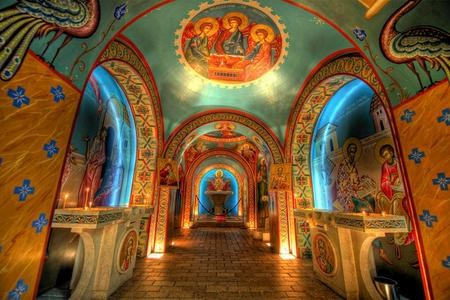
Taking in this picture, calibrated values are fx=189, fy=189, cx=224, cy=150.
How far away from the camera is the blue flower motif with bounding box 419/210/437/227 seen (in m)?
2.13

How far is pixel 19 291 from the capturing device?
1700 mm

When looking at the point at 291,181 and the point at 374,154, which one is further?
the point at 291,181

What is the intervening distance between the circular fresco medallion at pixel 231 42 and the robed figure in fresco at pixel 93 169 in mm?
2982

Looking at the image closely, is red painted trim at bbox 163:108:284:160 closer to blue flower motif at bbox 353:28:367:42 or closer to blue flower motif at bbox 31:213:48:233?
blue flower motif at bbox 353:28:367:42

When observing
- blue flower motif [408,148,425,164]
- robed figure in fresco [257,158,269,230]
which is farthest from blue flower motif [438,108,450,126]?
robed figure in fresco [257,158,269,230]

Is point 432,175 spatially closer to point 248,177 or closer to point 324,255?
point 324,255

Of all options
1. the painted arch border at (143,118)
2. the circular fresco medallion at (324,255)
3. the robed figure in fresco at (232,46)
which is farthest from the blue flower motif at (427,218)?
the painted arch border at (143,118)

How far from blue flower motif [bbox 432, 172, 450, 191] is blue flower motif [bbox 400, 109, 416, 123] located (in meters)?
0.71

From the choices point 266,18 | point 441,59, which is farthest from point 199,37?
point 441,59

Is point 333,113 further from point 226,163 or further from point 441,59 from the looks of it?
point 226,163

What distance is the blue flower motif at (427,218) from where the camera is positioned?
2.13m

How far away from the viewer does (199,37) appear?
4.71 meters

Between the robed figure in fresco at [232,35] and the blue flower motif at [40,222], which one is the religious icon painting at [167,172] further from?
the blue flower motif at [40,222]

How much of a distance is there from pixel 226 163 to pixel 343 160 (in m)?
10.6
